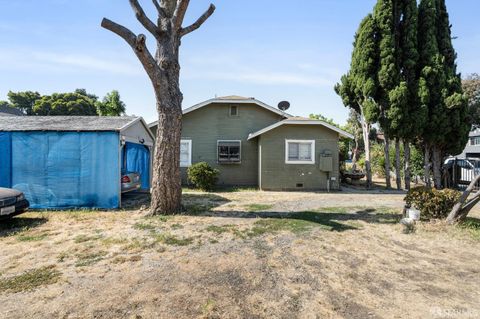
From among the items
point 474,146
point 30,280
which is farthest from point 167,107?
point 474,146

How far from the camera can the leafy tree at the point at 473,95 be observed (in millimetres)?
20661

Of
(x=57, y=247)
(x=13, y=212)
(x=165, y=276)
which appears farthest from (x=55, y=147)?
(x=165, y=276)

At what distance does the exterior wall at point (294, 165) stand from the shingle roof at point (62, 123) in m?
7.28

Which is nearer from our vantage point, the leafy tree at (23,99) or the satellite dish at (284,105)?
the satellite dish at (284,105)

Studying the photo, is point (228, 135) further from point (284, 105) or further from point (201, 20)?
point (201, 20)

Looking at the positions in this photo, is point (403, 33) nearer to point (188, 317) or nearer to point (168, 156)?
point (168, 156)

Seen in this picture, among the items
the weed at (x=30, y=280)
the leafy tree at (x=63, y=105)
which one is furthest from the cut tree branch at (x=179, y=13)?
the leafy tree at (x=63, y=105)

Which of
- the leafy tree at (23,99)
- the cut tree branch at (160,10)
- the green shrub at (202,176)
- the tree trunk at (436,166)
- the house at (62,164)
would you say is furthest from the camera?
the leafy tree at (23,99)

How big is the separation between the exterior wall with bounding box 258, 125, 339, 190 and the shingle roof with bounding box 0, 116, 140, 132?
7279mm

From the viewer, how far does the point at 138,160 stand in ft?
41.8

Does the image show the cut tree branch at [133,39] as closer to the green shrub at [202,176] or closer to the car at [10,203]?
the car at [10,203]

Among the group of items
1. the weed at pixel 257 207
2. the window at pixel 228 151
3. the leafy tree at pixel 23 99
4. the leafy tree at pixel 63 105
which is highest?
the leafy tree at pixel 23 99

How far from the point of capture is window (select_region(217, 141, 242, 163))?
15.9m

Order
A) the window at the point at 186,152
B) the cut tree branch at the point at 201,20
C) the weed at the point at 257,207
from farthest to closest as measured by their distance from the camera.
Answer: the window at the point at 186,152, the weed at the point at 257,207, the cut tree branch at the point at 201,20
